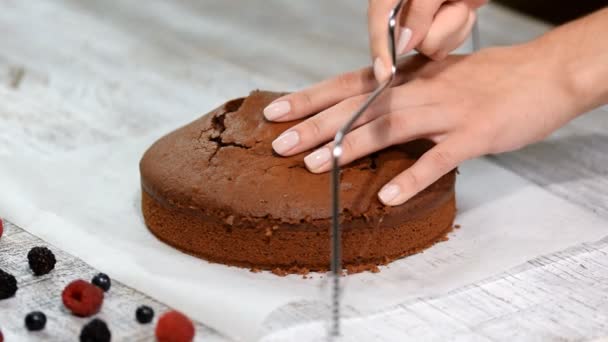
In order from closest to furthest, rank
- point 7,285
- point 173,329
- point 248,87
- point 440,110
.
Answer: point 173,329
point 7,285
point 440,110
point 248,87

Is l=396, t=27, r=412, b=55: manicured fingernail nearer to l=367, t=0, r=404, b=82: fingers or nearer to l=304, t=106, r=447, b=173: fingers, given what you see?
l=367, t=0, r=404, b=82: fingers

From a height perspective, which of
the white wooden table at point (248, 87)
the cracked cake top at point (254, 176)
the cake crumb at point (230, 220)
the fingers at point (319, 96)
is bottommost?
the white wooden table at point (248, 87)

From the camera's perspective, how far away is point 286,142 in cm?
200

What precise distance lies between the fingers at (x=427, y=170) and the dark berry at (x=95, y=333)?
584 mm

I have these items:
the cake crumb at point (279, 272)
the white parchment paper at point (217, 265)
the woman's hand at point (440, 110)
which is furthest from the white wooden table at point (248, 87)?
the woman's hand at point (440, 110)

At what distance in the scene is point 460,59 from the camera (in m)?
2.25

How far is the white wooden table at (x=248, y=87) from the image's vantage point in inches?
72.2

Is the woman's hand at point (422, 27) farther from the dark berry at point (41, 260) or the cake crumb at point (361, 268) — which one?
the dark berry at point (41, 260)

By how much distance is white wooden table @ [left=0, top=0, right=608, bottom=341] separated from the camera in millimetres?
1833

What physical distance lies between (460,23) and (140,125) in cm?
104

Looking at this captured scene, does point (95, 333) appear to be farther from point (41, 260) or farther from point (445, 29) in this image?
point (445, 29)

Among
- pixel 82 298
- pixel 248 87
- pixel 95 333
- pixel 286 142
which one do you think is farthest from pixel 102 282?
pixel 248 87

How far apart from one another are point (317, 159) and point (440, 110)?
303mm

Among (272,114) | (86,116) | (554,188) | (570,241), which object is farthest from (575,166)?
(86,116)
